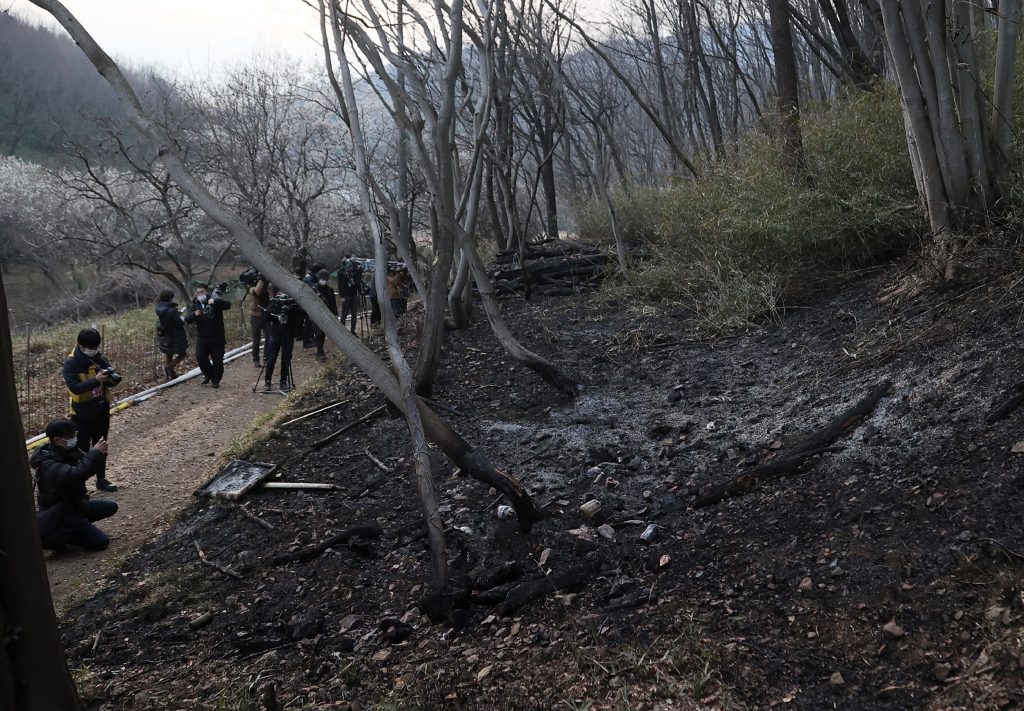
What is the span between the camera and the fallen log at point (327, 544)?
498 centimetres

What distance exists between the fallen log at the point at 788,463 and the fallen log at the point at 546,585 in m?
0.87

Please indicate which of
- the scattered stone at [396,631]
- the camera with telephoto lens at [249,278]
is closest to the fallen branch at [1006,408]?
the scattered stone at [396,631]

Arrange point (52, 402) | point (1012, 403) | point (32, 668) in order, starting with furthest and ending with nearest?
1. point (52, 402)
2. point (1012, 403)
3. point (32, 668)

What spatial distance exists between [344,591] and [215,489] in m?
2.67

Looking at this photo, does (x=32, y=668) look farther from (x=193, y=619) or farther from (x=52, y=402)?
(x=52, y=402)

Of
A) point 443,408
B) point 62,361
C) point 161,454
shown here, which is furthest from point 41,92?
point 443,408

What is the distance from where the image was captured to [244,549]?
5441mm

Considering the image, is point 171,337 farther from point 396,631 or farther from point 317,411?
point 396,631

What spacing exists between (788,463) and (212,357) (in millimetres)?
10326

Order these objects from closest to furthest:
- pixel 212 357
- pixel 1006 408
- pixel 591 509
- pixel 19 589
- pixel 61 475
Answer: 1. pixel 19 589
2. pixel 1006 408
3. pixel 591 509
4. pixel 61 475
5. pixel 212 357

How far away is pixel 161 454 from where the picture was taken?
30.1 ft

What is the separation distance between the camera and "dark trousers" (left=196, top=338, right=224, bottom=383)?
40.2 ft

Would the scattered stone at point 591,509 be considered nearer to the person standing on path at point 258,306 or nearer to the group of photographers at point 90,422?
the group of photographers at point 90,422

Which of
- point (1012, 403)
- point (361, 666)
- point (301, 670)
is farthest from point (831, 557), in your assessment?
point (301, 670)
